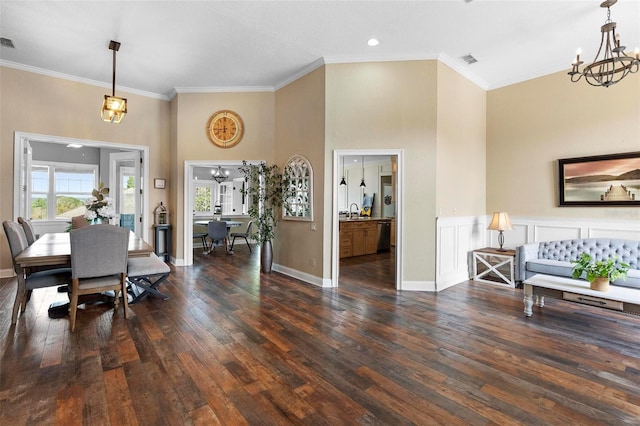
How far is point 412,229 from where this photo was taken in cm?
452

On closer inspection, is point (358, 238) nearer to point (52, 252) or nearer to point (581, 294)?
point (581, 294)

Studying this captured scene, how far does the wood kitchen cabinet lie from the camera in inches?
281

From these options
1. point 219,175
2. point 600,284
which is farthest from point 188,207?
point 600,284

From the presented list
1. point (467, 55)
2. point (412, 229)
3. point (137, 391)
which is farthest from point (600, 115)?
point (137, 391)

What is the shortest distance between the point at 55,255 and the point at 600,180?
680cm

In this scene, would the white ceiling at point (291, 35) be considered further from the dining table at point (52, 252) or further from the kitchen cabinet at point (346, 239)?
the kitchen cabinet at point (346, 239)

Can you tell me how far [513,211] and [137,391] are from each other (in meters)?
5.71

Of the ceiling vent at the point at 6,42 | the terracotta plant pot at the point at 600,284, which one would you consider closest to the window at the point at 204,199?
the ceiling vent at the point at 6,42

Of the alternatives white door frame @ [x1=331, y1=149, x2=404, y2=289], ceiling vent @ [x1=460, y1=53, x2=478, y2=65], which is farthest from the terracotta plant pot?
ceiling vent @ [x1=460, y1=53, x2=478, y2=65]

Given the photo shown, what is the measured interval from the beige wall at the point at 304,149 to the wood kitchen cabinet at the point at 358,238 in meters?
1.98

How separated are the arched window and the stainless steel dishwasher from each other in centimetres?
339

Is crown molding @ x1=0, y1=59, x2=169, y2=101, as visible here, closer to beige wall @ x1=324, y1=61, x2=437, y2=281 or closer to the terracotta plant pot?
beige wall @ x1=324, y1=61, x2=437, y2=281

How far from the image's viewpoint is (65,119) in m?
5.35

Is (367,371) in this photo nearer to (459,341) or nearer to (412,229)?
(459,341)
